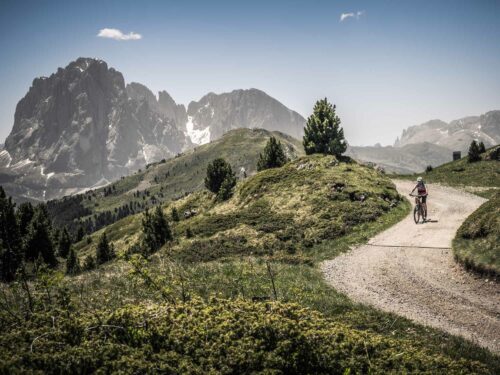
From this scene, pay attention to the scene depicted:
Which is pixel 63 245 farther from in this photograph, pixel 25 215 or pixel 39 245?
pixel 39 245

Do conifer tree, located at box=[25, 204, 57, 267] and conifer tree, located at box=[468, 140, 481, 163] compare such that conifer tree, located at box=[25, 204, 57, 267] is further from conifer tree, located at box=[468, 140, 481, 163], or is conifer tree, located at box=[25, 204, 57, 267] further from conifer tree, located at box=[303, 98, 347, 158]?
conifer tree, located at box=[468, 140, 481, 163]

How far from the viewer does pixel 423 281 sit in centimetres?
1745

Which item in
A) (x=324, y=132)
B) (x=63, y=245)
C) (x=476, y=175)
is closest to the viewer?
(x=476, y=175)

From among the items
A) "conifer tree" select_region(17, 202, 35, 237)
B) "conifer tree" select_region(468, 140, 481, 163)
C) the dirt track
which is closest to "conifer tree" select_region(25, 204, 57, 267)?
"conifer tree" select_region(17, 202, 35, 237)

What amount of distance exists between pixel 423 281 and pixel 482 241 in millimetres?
4327

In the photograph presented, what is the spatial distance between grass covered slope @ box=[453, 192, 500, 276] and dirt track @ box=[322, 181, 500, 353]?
601 mm

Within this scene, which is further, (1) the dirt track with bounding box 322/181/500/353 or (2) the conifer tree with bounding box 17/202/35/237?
(2) the conifer tree with bounding box 17/202/35/237

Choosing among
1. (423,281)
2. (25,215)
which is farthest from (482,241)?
(25,215)

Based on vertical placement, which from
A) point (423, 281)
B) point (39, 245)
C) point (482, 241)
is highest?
point (482, 241)

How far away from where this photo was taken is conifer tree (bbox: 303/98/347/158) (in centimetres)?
5453

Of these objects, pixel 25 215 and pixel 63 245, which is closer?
pixel 25 215

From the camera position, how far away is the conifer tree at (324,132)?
54.5m

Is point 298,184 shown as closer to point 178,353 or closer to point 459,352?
point 459,352

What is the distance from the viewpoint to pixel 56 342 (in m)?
7.27
